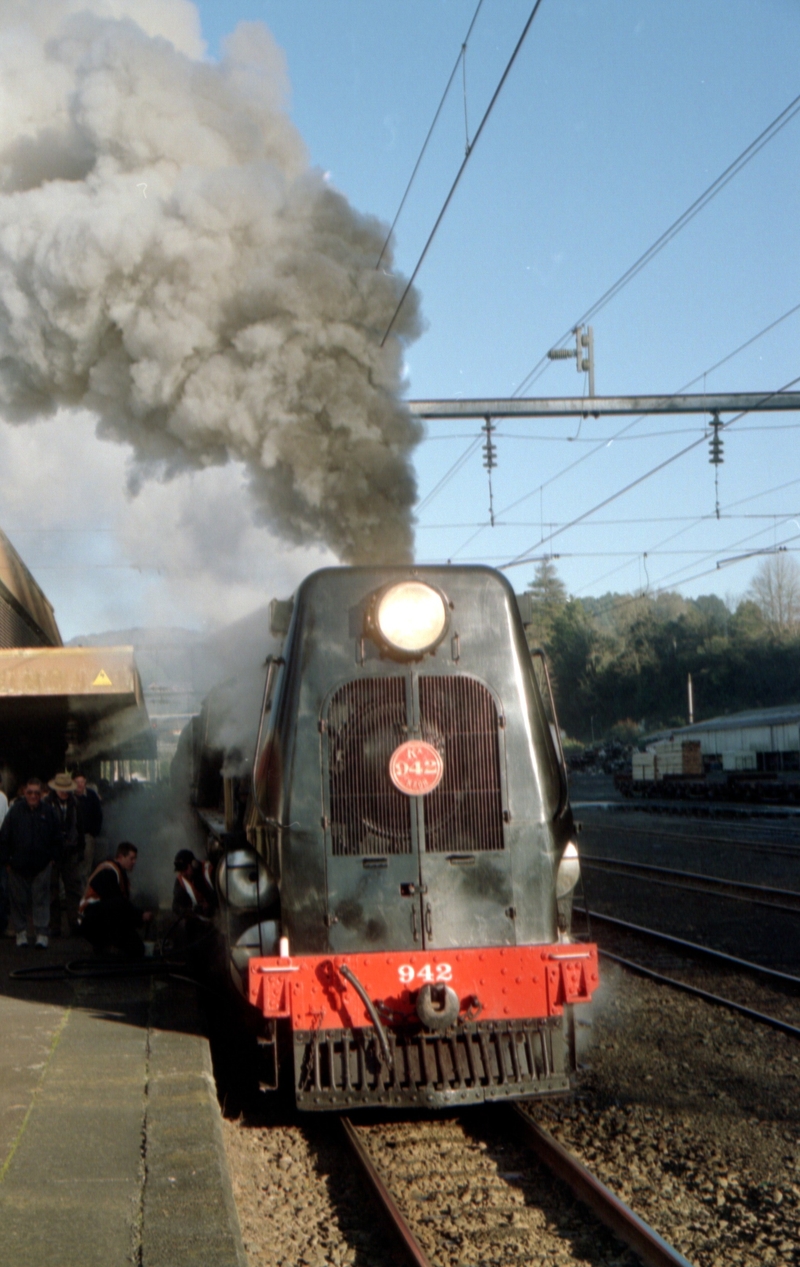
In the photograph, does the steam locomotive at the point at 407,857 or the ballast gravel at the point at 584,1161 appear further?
the steam locomotive at the point at 407,857

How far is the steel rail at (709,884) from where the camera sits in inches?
522

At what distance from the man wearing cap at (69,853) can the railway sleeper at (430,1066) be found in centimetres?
596

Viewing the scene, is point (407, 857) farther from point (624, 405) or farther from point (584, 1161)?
point (624, 405)

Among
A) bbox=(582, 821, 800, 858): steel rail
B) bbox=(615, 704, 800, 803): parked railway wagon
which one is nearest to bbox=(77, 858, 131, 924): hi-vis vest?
bbox=(582, 821, 800, 858): steel rail

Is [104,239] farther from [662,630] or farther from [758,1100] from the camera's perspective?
[662,630]

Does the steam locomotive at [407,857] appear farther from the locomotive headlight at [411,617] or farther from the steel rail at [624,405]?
the steel rail at [624,405]

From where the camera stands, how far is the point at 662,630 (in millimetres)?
70062

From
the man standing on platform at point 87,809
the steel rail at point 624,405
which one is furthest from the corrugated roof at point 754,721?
the man standing on platform at point 87,809

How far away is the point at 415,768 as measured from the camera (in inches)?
223

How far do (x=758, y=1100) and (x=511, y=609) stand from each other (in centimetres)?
275

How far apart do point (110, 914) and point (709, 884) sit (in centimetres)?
891

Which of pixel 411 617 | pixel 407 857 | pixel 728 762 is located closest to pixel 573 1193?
pixel 407 857

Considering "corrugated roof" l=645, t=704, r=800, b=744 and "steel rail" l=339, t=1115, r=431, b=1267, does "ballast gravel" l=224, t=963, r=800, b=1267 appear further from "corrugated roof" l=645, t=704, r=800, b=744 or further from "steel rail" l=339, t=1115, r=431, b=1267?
"corrugated roof" l=645, t=704, r=800, b=744

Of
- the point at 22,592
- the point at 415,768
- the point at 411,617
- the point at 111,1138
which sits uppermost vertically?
the point at 22,592
